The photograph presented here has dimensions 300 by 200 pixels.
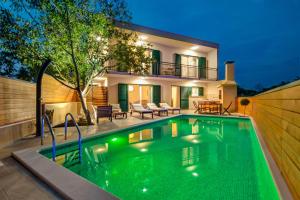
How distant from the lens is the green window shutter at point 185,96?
16641mm

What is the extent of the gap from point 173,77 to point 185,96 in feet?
9.69

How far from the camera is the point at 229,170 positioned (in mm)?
3908

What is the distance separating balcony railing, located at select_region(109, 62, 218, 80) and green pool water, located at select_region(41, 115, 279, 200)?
9.03m

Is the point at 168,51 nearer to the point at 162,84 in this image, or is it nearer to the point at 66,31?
the point at 162,84

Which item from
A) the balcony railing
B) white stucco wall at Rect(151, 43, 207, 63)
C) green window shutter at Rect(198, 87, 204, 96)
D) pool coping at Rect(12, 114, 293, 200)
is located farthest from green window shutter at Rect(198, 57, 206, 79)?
pool coping at Rect(12, 114, 293, 200)

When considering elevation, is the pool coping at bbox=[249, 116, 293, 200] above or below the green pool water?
above

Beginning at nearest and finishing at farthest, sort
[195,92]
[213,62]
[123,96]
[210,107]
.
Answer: [210,107] → [123,96] → [195,92] → [213,62]

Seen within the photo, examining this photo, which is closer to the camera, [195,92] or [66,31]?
[66,31]

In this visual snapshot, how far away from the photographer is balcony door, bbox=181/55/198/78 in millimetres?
16766

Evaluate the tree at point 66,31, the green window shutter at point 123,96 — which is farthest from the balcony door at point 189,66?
the tree at point 66,31

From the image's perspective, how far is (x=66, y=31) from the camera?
6684 millimetres

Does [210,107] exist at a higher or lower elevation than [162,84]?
lower

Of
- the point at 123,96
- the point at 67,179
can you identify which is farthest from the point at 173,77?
the point at 67,179

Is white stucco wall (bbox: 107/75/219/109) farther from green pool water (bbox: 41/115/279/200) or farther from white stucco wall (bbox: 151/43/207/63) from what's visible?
green pool water (bbox: 41/115/279/200)
